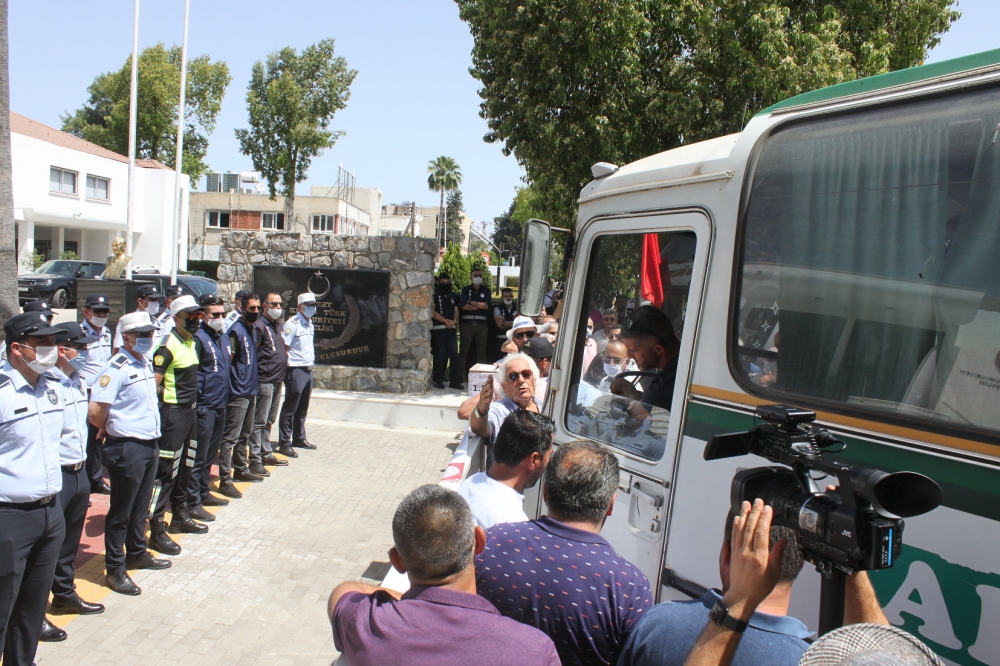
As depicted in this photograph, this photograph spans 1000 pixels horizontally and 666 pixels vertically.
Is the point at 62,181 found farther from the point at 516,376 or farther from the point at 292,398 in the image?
the point at 516,376

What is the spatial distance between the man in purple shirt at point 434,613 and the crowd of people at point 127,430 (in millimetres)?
2485

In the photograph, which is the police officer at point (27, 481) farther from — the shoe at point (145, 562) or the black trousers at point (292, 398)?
the black trousers at point (292, 398)

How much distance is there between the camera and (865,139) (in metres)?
2.64

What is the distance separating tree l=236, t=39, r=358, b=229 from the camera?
122 feet

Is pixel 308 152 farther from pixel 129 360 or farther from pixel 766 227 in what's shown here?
pixel 766 227

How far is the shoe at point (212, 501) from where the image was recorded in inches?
287

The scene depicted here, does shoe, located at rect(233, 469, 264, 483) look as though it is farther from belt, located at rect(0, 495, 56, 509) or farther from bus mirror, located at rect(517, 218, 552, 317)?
bus mirror, located at rect(517, 218, 552, 317)

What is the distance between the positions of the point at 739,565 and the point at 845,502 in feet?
0.90

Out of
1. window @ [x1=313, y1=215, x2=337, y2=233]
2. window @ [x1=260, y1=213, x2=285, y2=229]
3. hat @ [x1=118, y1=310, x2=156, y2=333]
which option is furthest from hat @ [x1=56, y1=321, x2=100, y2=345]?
window @ [x1=313, y1=215, x2=337, y2=233]

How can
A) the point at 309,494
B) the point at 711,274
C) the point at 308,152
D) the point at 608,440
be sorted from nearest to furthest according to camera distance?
the point at 711,274 → the point at 608,440 → the point at 309,494 → the point at 308,152

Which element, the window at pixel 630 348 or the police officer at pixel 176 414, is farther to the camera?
the police officer at pixel 176 414

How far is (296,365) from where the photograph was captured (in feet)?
30.2

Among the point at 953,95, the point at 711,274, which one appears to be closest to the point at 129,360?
the point at 711,274

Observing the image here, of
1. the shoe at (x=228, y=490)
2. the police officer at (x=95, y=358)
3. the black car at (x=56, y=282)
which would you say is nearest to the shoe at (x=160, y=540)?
the police officer at (x=95, y=358)
